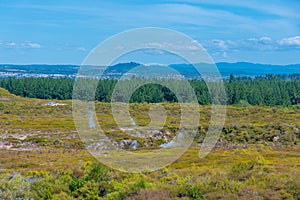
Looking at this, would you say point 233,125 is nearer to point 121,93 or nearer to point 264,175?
point 264,175

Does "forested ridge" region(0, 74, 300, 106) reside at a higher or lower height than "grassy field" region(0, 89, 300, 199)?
higher

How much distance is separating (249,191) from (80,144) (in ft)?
140

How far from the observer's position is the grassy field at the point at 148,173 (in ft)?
62.1

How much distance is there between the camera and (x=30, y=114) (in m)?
90.4

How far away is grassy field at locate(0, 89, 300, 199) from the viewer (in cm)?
1892

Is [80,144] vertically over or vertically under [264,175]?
under

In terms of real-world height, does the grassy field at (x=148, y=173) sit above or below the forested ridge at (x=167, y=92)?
below

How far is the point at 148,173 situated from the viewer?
86.1ft

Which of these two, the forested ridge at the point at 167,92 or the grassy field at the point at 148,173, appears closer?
the grassy field at the point at 148,173

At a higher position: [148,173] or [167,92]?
[167,92]

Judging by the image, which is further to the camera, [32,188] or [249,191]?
[32,188]

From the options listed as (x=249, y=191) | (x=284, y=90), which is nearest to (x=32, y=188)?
(x=249, y=191)

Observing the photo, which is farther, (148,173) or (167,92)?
(167,92)

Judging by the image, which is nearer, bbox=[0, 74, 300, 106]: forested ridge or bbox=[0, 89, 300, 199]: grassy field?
bbox=[0, 89, 300, 199]: grassy field
